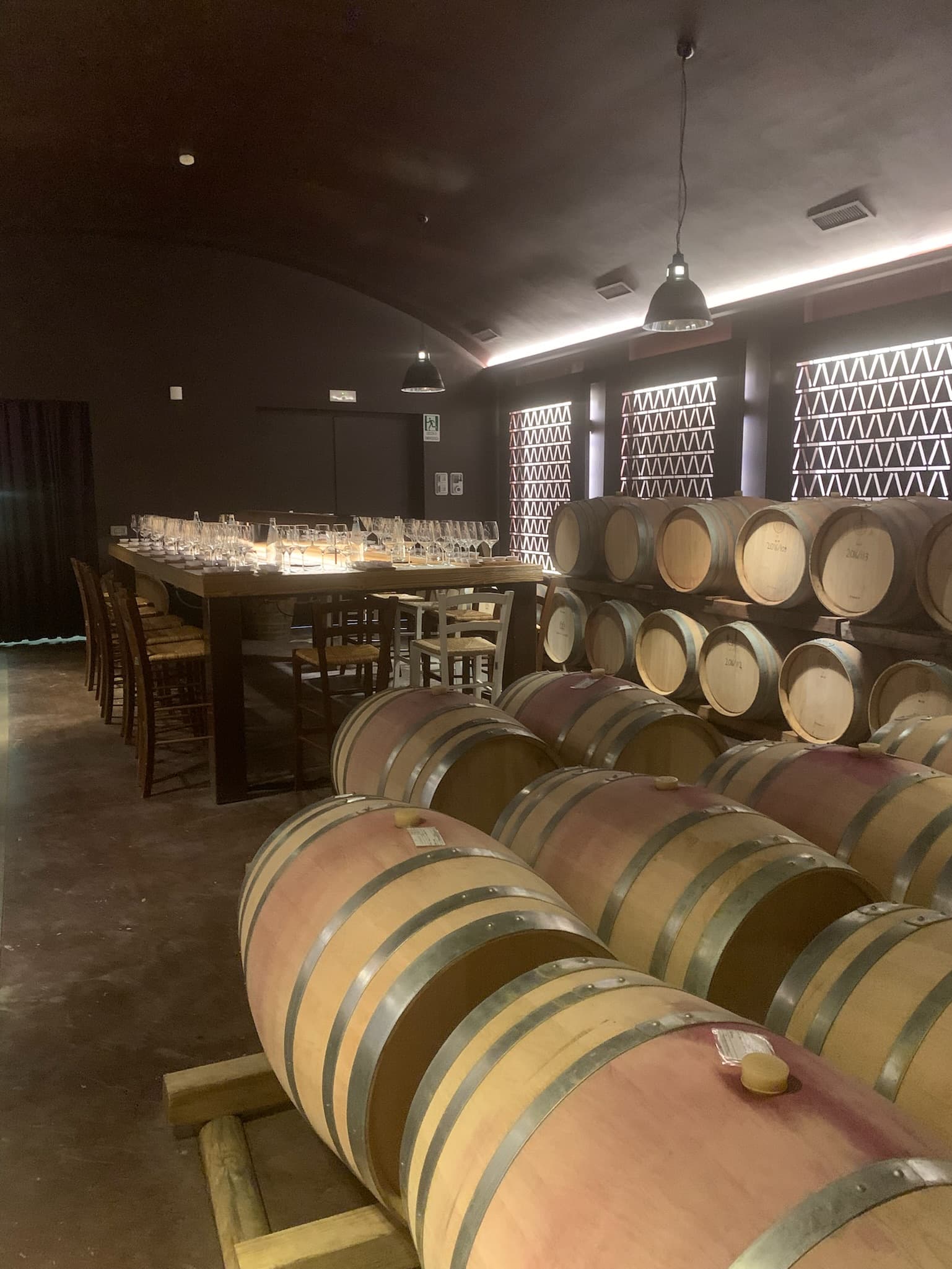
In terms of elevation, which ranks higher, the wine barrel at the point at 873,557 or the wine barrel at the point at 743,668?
the wine barrel at the point at 873,557

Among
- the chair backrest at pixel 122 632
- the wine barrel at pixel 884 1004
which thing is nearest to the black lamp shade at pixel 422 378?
the chair backrest at pixel 122 632

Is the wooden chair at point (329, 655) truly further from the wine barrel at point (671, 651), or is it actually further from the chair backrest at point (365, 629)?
the wine barrel at point (671, 651)

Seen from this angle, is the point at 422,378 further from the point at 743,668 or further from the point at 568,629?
the point at 743,668

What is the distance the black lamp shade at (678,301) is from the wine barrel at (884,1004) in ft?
11.7

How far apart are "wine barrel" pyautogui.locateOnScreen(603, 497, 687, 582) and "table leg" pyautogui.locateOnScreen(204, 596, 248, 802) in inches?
109

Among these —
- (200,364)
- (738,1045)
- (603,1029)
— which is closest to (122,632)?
(603,1029)

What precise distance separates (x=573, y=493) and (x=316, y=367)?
303cm

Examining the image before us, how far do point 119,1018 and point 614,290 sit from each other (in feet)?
20.7

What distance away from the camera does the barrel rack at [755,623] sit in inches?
157

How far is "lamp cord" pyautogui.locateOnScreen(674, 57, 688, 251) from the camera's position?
4.43 metres

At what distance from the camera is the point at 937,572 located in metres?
3.80

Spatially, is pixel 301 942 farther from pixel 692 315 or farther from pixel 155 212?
pixel 155 212

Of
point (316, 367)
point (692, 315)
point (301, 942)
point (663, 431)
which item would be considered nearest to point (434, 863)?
point (301, 942)

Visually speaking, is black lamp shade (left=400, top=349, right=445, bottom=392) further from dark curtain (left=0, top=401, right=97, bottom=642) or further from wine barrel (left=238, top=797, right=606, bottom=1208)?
wine barrel (left=238, top=797, right=606, bottom=1208)
